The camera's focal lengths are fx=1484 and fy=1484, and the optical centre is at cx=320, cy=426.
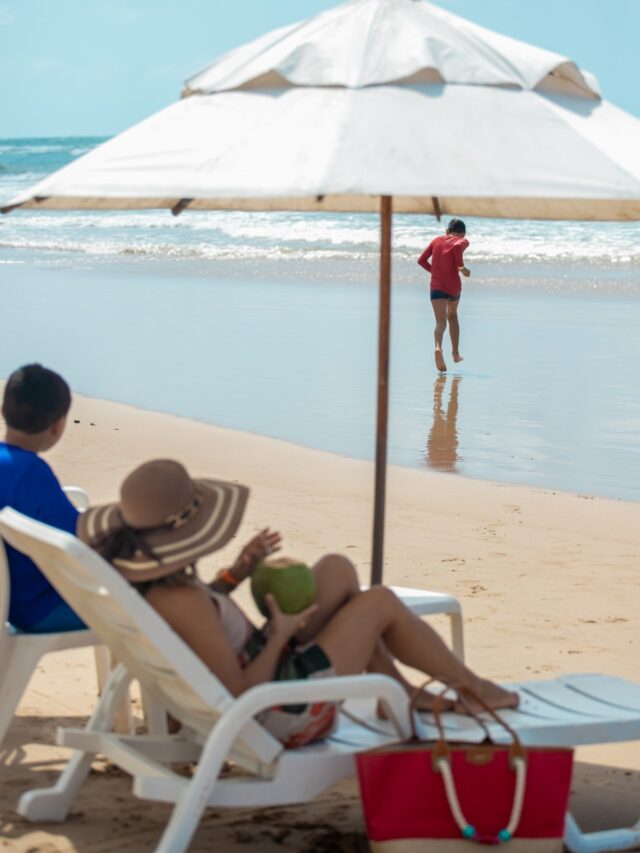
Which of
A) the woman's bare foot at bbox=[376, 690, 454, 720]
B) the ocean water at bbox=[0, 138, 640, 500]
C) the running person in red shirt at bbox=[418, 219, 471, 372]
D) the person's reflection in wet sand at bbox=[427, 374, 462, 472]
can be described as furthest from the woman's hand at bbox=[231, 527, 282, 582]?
the running person in red shirt at bbox=[418, 219, 471, 372]

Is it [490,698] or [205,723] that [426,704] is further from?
[205,723]

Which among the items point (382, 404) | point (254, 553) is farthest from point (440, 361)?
point (254, 553)

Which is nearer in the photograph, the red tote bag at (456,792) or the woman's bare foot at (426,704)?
the red tote bag at (456,792)

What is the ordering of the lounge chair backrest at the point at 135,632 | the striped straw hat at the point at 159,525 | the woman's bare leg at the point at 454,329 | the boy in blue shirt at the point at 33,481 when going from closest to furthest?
1. the lounge chair backrest at the point at 135,632
2. the striped straw hat at the point at 159,525
3. the boy in blue shirt at the point at 33,481
4. the woman's bare leg at the point at 454,329

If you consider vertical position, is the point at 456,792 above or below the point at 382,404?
below

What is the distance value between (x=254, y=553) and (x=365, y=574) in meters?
2.80

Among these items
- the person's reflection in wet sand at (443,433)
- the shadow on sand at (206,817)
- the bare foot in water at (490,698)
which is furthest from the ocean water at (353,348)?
the bare foot in water at (490,698)

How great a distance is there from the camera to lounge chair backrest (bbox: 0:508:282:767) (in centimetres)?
314

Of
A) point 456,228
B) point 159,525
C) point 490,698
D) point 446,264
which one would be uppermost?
point 456,228

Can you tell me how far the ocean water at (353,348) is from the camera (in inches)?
380

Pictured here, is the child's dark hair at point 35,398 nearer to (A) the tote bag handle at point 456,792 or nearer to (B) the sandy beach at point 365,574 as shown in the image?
(B) the sandy beach at point 365,574

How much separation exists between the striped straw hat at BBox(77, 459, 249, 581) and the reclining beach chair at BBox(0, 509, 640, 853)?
12 cm

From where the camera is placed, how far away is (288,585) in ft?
11.3

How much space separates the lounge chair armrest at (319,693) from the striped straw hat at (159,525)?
0.34 meters
